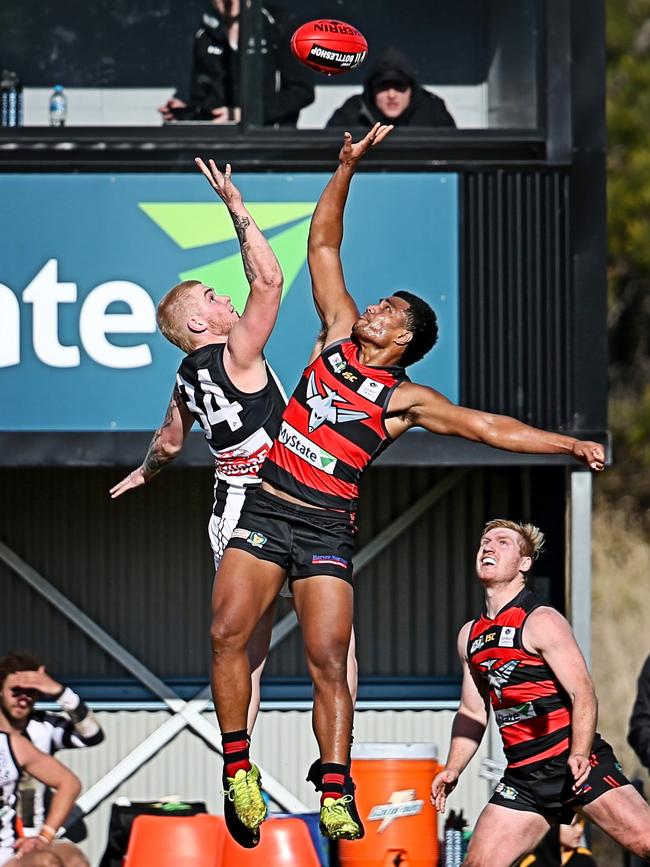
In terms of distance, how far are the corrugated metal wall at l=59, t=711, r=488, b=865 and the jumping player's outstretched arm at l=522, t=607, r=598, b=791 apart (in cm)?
321

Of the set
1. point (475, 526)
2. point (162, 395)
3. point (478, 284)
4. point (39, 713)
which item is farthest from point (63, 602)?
point (478, 284)

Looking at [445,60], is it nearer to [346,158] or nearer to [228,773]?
[346,158]

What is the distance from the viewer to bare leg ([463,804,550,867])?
7723mm

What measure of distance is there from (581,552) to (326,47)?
3980 millimetres

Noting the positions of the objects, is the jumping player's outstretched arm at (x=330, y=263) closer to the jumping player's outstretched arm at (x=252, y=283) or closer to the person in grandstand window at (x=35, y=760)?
the jumping player's outstretched arm at (x=252, y=283)

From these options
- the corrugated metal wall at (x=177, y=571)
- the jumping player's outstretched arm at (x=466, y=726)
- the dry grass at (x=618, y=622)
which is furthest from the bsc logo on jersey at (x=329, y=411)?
the dry grass at (x=618, y=622)

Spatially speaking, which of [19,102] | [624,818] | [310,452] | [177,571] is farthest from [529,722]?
[19,102]

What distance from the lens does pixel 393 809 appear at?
898 cm

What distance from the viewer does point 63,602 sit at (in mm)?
Answer: 11109

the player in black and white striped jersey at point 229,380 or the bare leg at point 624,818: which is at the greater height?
the player in black and white striped jersey at point 229,380

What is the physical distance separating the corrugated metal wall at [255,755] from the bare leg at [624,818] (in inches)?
122

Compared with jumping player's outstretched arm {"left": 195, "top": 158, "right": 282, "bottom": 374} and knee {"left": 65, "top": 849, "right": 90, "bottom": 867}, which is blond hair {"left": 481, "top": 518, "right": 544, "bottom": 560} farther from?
knee {"left": 65, "top": 849, "right": 90, "bottom": 867}

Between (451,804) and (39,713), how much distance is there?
115 inches

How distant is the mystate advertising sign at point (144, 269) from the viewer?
31.5 feet
